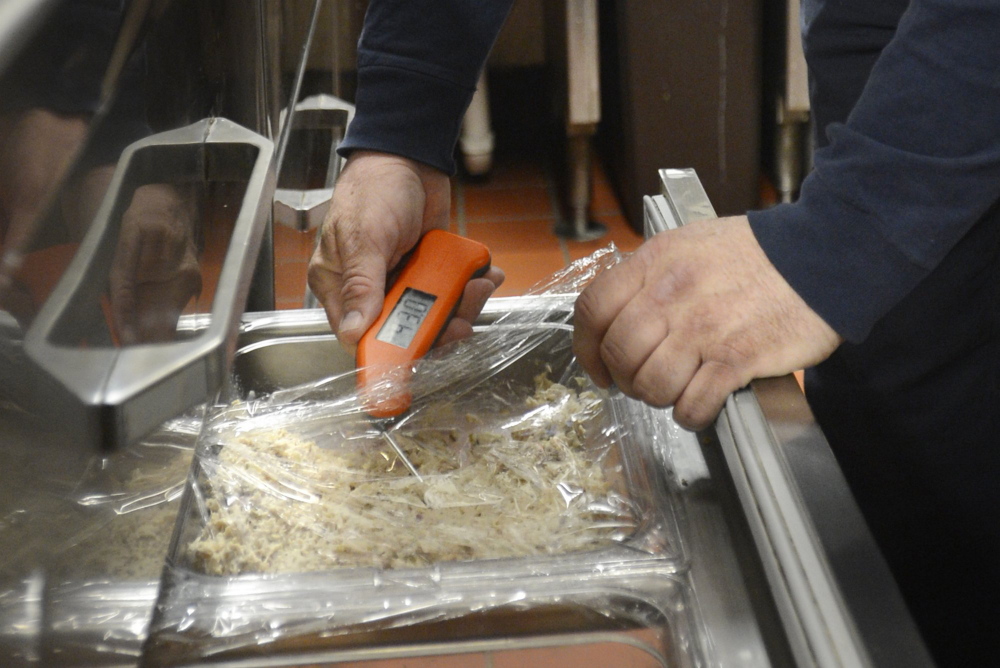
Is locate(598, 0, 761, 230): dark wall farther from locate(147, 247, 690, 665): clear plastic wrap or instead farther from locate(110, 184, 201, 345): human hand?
locate(110, 184, 201, 345): human hand

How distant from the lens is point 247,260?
0.61 metres

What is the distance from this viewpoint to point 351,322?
863mm

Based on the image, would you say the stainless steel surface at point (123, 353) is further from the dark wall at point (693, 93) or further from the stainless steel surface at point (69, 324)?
the dark wall at point (693, 93)

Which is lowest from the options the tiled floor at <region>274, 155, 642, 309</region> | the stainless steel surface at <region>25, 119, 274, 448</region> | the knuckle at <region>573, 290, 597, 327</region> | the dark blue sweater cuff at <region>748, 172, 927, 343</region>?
the tiled floor at <region>274, 155, 642, 309</region>

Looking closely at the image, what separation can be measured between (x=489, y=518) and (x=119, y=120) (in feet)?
1.43

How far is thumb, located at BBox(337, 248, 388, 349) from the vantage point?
86 cm

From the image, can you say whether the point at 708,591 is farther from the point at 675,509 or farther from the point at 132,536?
the point at 132,536

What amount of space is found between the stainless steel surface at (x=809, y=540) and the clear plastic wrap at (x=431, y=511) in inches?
4.9

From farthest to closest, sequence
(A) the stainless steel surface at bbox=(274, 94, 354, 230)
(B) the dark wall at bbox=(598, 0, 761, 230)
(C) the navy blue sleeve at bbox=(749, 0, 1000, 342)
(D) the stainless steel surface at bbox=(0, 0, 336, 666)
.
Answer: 1. (B) the dark wall at bbox=(598, 0, 761, 230)
2. (A) the stainless steel surface at bbox=(274, 94, 354, 230)
3. (C) the navy blue sleeve at bbox=(749, 0, 1000, 342)
4. (D) the stainless steel surface at bbox=(0, 0, 336, 666)

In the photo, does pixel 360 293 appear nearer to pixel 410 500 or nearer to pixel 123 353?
pixel 410 500

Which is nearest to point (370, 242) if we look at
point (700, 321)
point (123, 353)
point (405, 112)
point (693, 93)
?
point (405, 112)

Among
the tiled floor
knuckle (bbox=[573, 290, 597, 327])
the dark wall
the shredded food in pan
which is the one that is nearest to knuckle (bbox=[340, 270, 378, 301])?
the shredded food in pan

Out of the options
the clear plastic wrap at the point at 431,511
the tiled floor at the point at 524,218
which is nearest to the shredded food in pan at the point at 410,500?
the clear plastic wrap at the point at 431,511

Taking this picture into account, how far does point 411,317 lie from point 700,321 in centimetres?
33
